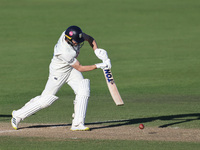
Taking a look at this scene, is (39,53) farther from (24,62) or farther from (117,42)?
(117,42)

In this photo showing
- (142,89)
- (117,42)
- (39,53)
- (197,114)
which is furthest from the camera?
(117,42)

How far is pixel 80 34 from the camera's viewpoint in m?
9.94

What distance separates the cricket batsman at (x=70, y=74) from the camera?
9.90 m

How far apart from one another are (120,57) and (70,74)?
16527mm

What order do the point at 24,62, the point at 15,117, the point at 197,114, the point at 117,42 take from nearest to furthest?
the point at 15,117 < the point at 197,114 < the point at 24,62 < the point at 117,42

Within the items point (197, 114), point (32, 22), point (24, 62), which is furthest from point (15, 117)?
point (32, 22)

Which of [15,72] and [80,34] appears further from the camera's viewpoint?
[15,72]

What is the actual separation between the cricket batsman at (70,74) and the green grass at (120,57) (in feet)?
3.80

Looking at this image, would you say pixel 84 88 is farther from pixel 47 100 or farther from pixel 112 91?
pixel 47 100

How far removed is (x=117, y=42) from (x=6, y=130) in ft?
66.7

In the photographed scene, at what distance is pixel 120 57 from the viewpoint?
26.8 metres

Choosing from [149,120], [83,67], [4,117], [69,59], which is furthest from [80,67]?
[4,117]

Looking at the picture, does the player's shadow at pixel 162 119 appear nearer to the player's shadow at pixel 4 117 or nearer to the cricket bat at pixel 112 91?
the cricket bat at pixel 112 91

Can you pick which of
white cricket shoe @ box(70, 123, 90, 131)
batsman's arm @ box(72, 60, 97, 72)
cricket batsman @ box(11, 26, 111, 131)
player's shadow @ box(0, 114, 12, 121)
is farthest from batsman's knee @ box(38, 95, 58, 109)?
player's shadow @ box(0, 114, 12, 121)
